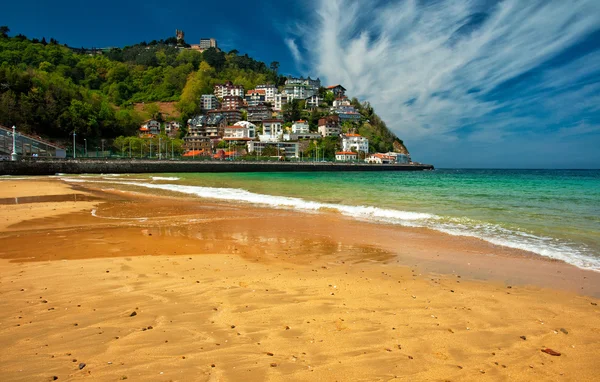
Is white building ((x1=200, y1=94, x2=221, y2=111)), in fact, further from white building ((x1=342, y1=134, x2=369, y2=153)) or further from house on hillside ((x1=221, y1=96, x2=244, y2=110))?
white building ((x1=342, y1=134, x2=369, y2=153))

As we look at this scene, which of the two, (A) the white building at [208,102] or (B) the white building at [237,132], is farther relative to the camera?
(A) the white building at [208,102]

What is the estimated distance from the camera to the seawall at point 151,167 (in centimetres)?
4741

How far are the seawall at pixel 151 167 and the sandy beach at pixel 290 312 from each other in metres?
50.6

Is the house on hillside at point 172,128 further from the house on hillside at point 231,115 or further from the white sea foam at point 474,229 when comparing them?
the white sea foam at point 474,229

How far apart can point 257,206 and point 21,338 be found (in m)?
11.6

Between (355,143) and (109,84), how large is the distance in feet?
341

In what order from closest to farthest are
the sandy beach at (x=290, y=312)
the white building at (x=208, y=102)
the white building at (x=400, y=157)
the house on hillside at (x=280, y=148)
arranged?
the sandy beach at (x=290, y=312)
the house on hillside at (x=280, y=148)
the white building at (x=400, y=157)
the white building at (x=208, y=102)

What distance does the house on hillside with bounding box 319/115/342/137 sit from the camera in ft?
397

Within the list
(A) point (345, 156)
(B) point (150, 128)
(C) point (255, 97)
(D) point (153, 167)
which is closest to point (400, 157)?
(A) point (345, 156)

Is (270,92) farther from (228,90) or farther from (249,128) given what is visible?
(249,128)

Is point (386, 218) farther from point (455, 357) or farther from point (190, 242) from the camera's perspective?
point (455, 357)

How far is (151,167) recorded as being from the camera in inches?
2467

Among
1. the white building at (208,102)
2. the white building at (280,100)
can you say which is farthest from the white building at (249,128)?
the white building at (208,102)

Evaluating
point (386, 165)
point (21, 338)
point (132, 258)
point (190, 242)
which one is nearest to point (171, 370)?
point (21, 338)
